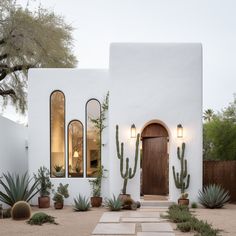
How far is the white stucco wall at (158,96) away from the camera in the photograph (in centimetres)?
1387

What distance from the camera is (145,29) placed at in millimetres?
18109

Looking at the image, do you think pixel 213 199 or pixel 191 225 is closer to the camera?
pixel 191 225

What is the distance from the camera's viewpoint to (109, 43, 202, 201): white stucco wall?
13.9 metres

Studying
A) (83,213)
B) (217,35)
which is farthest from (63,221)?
(217,35)

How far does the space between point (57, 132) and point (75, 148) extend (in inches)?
33.3

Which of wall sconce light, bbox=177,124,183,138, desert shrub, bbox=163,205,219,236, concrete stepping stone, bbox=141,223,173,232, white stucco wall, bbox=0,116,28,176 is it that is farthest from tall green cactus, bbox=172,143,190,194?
white stucco wall, bbox=0,116,28,176

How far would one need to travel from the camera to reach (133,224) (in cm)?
977

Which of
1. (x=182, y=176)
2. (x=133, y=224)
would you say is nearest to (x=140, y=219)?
(x=133, y=224)

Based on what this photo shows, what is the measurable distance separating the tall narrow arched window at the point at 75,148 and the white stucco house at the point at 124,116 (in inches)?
0.5

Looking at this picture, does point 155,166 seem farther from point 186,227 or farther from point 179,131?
point 186,227

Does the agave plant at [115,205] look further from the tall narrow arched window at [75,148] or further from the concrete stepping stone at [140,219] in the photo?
the tall narrow arched window at [75,148]

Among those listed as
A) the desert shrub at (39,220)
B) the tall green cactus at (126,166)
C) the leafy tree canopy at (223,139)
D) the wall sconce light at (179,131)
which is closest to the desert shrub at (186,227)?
the desert shrub at (39,220)

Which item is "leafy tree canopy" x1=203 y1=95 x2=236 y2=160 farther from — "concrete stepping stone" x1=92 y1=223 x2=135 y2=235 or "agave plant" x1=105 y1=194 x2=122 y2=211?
"concrete stepping stone" x1=92 y1=223 x2=135 y2=235

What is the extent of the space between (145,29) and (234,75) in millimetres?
10376
